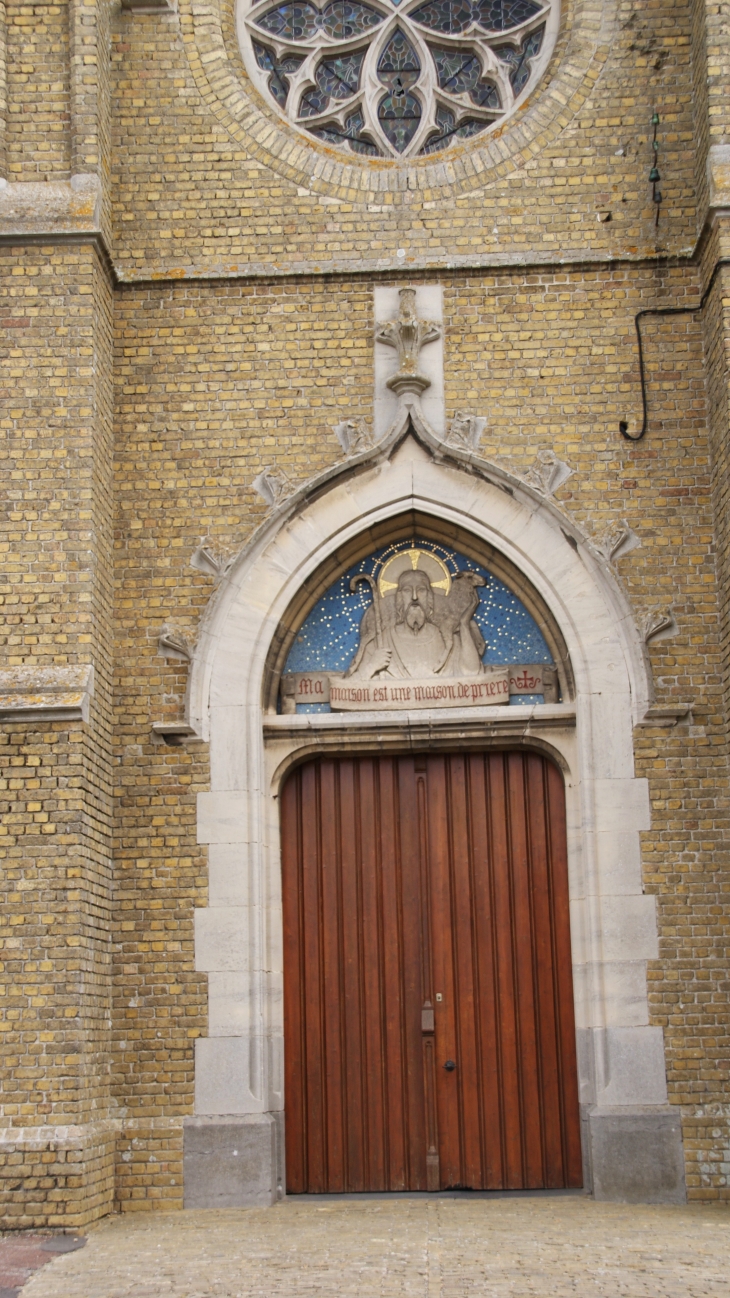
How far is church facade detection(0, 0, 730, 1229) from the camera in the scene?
9.38 m

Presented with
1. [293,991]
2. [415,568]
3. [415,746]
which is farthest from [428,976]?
[415,568]

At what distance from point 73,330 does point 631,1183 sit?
20.9ft

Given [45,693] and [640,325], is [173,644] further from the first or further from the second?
[640,325]

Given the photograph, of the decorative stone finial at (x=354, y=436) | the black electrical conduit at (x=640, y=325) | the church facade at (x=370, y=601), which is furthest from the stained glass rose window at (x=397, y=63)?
the decorative stone finial at (x=354, y=436)

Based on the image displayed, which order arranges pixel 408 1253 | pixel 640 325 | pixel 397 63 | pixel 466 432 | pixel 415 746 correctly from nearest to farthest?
pixel 408 1253 → pixel 415 746 → pixel 466 432 → pixel 640 325 → pixel 397 63

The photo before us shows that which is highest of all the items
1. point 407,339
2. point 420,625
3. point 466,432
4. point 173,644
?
point 407,339

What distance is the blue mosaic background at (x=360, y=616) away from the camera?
10.2 m

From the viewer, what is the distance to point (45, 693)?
9.23 metres

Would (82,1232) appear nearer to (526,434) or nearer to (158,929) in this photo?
(158,929)

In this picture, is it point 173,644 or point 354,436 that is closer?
point 173,644

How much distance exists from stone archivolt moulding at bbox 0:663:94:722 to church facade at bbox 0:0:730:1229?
24 millimetres

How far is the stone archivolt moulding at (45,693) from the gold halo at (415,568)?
86.1 inches

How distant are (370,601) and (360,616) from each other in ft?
0.42

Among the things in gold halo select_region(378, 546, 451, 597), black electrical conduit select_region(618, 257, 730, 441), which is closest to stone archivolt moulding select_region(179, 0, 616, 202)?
black electrical conduit select_region(618, 257, 730, 441)
